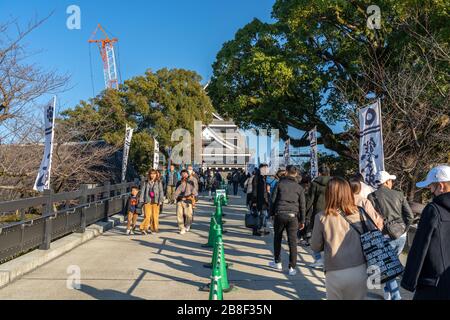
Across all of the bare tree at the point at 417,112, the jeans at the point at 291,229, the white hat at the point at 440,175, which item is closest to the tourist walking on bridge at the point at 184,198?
the jeans at the point at 291,229

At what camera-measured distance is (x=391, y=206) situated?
18.1 ft

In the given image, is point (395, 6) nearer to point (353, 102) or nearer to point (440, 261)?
point (353, 102)

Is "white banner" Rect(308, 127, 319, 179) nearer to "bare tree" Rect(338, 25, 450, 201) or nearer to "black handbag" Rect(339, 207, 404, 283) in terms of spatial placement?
"bare tree" Rect(338, 25, 450, 201)

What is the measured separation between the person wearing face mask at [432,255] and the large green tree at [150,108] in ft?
86.3

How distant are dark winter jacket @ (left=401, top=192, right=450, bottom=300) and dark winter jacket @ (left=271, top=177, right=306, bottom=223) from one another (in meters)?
3.94

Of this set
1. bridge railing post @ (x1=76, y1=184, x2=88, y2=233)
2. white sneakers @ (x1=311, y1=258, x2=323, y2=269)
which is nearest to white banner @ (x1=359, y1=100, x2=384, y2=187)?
white sneakers @ (x1=311, y1=258, x2=323, y2=269)

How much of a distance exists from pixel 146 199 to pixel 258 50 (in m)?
8.48

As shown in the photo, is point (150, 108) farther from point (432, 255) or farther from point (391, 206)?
point (432, 255)

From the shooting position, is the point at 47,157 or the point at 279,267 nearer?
the point at 279,267

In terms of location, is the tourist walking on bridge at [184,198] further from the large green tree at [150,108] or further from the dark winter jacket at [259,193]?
the large green tree at [150,108]

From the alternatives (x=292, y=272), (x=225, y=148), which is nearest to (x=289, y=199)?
(x=292, y=272)

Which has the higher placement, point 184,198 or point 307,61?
point 307,61

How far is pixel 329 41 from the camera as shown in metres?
16.5

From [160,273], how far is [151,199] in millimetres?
4347
